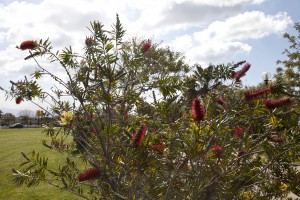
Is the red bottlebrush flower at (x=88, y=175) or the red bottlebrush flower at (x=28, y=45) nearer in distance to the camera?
the red bottlebrush flower at (x=88, y=175)

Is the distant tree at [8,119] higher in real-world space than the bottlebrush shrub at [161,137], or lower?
higher

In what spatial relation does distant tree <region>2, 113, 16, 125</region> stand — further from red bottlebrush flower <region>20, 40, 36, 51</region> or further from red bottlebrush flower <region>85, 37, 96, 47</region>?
red bottlebrush flower <region>85, 37, 96, 47</region>

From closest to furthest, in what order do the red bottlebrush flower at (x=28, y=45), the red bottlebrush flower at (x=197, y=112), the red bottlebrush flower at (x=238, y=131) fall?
the red bottlebrush flower at (x=197, y=112) → the red bottlebrush flower at (x=238, y=131) → the red bottlebrush flower at (x=28, y=45)

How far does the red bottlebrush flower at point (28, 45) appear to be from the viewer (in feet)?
9.30

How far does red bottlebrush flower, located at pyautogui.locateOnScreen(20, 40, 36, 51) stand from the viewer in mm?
2836

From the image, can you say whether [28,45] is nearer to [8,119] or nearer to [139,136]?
[139,136]

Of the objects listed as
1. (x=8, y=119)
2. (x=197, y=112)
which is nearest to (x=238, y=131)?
(x=197, y=112)

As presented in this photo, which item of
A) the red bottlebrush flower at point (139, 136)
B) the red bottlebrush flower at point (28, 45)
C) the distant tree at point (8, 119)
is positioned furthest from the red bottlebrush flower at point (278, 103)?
the distant tree at point (8, 119)

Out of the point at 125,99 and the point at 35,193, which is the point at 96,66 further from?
the point at 35,193

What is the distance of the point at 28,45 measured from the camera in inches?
113

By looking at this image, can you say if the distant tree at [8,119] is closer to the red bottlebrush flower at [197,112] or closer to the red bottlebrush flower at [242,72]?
the red bottlebrush flower at [242,72]

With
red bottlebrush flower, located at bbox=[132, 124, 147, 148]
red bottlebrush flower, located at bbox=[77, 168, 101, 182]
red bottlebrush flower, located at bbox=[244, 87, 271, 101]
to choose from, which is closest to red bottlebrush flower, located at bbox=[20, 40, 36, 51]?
red bottlebrush flower, located at bbox=[77, 168, 101, 182]

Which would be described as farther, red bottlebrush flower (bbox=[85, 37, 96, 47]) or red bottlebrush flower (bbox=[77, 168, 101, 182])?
red bottlebrush flower (bbox=[85, 37, 96, 47])

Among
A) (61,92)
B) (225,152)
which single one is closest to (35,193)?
(61,92)
